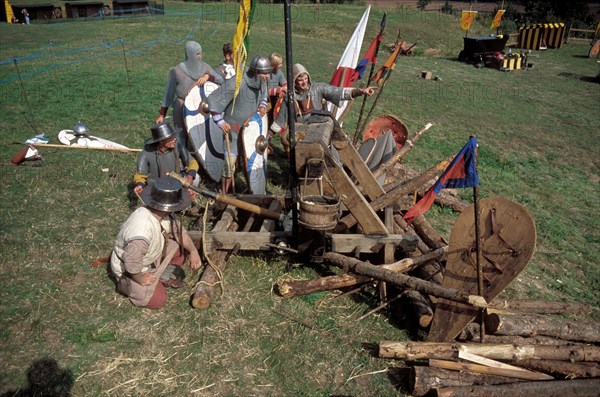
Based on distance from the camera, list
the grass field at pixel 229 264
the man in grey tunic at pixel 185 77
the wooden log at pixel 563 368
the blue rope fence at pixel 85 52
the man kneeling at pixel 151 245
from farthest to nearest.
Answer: the blue rope fence at pixel 85 52, the man in grey tunic at pixel 185 77, the man kneeling at pixel 151 245, the grass field at pixel 229 264, the wooden log at pixel 563 368

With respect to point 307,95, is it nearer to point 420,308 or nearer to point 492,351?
point 420,308

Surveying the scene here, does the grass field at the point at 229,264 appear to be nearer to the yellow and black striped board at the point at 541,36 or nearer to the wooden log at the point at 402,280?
the wooden log at the point at 402,280

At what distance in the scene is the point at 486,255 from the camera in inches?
146

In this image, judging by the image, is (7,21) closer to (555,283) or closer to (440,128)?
(440,128)

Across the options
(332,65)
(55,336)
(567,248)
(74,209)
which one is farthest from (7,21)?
(567,248)

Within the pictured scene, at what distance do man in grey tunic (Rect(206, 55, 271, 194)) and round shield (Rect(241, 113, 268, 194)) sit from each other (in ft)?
0.85

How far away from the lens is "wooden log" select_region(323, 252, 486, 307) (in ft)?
11.0

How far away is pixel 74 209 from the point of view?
6238mm

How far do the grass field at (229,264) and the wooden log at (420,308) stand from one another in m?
0.27

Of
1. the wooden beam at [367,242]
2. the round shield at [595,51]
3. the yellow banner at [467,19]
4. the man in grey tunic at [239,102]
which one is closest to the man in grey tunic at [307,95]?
the man in grey tunic at [239,102]

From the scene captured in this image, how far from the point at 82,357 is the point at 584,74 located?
23.5 metres

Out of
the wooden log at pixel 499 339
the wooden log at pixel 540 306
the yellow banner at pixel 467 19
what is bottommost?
the wooden log at pixel 540 306

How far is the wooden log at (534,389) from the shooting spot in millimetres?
3303

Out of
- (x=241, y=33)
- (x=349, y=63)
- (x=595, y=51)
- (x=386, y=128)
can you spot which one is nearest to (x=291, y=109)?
(x=241, y=33)
